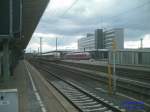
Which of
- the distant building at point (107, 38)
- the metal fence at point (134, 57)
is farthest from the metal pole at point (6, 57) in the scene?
the metal fence at point (134, 57)

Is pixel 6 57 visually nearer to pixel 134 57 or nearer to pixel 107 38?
pixel 107 38

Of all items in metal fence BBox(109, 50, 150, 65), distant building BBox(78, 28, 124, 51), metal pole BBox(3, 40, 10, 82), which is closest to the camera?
metal pole BBox(3, 40, 10, 82)

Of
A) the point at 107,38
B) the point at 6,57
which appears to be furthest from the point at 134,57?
the point at 6,57

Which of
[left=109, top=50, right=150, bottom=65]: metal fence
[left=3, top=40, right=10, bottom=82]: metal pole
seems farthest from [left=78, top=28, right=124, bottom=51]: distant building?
[left=3, top=40, right=10, bottom=82]: metal pole

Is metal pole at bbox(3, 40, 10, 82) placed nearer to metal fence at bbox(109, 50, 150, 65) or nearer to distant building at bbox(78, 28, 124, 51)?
distant building at bbox(78, 28, 124, 51)

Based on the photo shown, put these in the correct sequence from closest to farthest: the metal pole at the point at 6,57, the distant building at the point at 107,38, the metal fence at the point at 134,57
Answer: the metal pole at the point at 6,57, the distant building at the point at 107,38, the metal fence at the point at 134,57

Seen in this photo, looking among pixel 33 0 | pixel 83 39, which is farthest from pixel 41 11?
pixel 83 39

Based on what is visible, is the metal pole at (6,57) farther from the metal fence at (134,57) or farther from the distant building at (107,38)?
the metal fence at (134,57)

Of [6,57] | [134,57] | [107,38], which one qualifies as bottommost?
[134,57]

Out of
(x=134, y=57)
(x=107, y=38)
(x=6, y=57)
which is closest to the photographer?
(x=6, y=57)

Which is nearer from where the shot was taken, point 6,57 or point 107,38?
point 6,57

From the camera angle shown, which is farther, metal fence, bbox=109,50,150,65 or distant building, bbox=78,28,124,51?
metal fence, bbox=109,50,150,65

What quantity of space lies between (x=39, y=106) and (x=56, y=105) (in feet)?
3.05

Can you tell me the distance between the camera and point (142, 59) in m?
61.4
